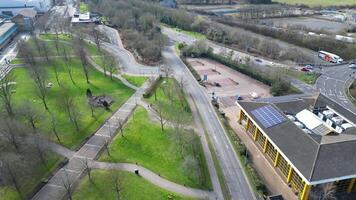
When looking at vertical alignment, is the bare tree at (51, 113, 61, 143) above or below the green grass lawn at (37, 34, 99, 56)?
below

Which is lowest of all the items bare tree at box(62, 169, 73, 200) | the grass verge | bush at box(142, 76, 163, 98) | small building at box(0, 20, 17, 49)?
the grass verge

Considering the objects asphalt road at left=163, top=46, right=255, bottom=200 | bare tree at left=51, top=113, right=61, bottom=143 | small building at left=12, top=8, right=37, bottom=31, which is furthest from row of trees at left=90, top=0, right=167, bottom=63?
bare tree at left=51, top=113, right=61, bottom=143

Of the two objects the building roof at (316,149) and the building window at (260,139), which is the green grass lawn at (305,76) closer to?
the building roof at (316,149)

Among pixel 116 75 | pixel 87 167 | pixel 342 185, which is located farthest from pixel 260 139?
pixel 116 75

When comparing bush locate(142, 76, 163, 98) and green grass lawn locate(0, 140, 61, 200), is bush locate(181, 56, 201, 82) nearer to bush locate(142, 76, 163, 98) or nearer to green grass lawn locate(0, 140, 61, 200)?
bush locate(142, 76, 163, 98)

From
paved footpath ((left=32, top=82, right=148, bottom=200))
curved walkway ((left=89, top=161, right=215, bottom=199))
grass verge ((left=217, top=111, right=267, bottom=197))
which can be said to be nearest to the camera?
paved footpath ((left=32, top=82, right=148, bottom=200))

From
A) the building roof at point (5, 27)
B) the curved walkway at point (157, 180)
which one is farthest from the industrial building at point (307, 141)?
the building roof at point (5, 27)

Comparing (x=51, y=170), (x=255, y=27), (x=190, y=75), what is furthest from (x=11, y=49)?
(x=255, y=27)
